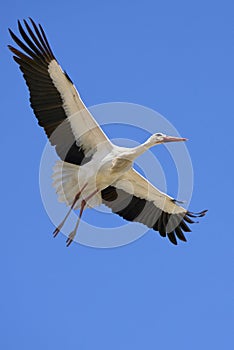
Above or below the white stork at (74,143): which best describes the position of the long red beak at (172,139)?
above

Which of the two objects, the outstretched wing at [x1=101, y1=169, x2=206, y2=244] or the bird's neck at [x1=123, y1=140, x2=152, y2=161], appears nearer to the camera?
the bird's neck at [x1=123, y1=140, x2=152, y2=161]

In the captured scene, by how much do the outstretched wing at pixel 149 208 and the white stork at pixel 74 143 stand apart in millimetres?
16

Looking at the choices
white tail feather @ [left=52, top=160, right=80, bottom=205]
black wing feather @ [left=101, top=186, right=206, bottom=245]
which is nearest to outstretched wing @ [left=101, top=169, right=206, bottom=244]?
black wing feather @ [left=101, top=186, right=206, bottom=245]

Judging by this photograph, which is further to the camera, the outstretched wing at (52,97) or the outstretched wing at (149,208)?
the outstretched wing at (149,208)

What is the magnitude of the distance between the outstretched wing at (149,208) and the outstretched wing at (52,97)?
1.27 m

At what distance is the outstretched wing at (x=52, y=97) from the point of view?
1320 cm

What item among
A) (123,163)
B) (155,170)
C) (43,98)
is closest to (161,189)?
(155,170)

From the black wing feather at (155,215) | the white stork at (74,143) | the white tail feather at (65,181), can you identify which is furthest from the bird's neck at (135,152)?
the black wing feather at (155,215)

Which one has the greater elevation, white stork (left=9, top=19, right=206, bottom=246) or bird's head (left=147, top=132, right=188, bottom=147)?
bird's head (left=147, top=132, right=188, bottom=147)

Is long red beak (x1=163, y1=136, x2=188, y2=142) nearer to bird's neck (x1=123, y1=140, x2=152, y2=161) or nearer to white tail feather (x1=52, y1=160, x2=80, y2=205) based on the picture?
bird's neck (x1=123, y1=140, x2=152, y2=161)

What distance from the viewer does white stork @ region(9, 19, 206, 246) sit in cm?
1324

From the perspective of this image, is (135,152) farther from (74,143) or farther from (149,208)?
(149,208)

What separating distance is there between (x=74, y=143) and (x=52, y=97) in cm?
78

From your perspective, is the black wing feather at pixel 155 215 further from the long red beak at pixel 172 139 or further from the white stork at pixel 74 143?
the long red beak at pixel 172 139
